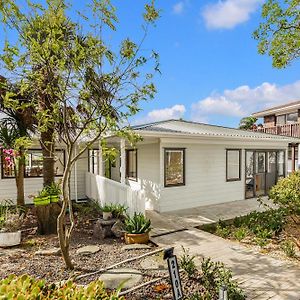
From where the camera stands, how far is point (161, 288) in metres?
4.12

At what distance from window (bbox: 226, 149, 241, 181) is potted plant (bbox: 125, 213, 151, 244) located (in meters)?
6.06

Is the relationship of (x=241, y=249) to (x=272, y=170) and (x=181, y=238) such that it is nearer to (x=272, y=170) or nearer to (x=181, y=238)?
(x=181, y=238)

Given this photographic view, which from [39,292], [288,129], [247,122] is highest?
[247,122]

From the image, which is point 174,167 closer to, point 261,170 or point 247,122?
point 261,170

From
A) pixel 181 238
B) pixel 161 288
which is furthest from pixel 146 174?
pixel 161 288

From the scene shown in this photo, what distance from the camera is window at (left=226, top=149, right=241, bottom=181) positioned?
38.1 ft

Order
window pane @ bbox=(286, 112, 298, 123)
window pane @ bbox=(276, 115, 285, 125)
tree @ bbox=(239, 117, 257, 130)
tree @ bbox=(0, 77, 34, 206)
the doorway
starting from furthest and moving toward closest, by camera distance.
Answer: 1. tree @ bbox=(239, 117, 257, 130)
2. window pane @ bbox=(276, 115, 285, 125)
3. window pane @ bbox=(286, 112, 298, 123)
4. the doorway
5. tree @ bbox=(0, 77, 34, 206)

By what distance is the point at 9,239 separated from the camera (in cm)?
633

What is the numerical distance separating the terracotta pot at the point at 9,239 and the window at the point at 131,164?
6142mm

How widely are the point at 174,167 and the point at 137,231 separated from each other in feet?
12.8

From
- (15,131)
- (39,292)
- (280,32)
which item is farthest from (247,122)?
(39,292)

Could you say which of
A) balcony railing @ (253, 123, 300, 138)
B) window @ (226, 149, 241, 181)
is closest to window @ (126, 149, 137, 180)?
window @ (226, 149, 241, 181)

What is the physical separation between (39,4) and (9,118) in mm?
6421

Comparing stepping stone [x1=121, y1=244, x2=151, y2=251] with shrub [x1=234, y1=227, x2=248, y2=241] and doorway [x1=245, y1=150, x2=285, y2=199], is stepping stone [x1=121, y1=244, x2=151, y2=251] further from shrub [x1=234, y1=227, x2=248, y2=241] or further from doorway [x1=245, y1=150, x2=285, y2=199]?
doorway [x1=245, y1=150, x2=285, y2=199]
